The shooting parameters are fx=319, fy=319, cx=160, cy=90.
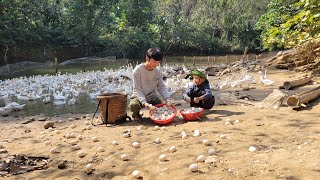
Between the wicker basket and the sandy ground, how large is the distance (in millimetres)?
246

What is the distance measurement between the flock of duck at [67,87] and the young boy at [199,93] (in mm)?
4814

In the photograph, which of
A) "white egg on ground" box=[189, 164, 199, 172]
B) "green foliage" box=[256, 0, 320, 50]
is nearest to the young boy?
"green foliage" box=[256, 0, 320, 50]

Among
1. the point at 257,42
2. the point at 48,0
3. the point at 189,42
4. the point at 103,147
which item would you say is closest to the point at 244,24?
the point at 257,42

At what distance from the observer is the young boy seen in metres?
6.41

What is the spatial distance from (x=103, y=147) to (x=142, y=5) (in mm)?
31705

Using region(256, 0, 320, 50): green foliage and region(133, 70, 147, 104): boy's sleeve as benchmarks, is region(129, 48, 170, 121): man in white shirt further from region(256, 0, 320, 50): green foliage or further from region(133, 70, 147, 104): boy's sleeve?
region(256, 0, 320, 50): green foliage

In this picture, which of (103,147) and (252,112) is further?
(252,112)

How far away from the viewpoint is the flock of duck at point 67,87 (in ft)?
36.6

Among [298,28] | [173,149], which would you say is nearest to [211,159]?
[173,149]

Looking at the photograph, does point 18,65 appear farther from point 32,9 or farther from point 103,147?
point 103,147

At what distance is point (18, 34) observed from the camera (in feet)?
89.6

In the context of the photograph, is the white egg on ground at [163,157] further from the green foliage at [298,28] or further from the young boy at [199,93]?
the green foliage at [298,28]

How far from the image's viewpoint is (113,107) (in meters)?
6.28

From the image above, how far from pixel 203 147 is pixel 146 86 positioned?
93.3 inches
